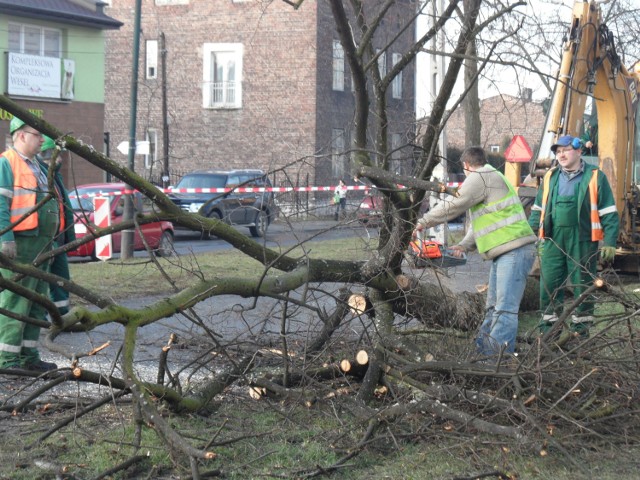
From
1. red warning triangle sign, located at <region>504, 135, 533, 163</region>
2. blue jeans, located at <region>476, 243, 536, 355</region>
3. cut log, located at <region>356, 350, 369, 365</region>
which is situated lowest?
cut log, located at <region>356, 350, 369, 365</region>

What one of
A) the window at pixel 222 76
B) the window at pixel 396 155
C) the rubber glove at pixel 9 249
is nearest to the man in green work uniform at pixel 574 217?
the window at pixel 396 155

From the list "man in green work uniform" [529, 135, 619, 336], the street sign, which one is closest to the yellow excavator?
"man in green work uniform" [529, 135, 619, 336]

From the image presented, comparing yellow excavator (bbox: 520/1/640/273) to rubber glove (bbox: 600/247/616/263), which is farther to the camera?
yellow excavator (bbox: 520/1/640/273)

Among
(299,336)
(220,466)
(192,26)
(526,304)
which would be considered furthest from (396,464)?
(192,26)

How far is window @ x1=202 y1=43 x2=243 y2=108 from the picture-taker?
3853cm

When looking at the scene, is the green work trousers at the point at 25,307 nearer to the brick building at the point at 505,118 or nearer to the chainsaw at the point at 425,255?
the chainsaw at the point at 425,255

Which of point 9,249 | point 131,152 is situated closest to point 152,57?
point 131,152

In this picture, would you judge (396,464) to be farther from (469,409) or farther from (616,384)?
(616,384)

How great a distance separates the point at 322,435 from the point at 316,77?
106 ft

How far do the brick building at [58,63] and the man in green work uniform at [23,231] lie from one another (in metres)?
21.3

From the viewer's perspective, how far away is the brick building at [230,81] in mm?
37281

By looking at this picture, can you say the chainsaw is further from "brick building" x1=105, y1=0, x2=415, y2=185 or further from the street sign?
"brick building" x1=105, y1=0, x2=415, y2=185

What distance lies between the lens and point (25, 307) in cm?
732

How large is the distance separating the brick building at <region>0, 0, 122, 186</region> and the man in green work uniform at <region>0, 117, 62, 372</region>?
69.9 feet
